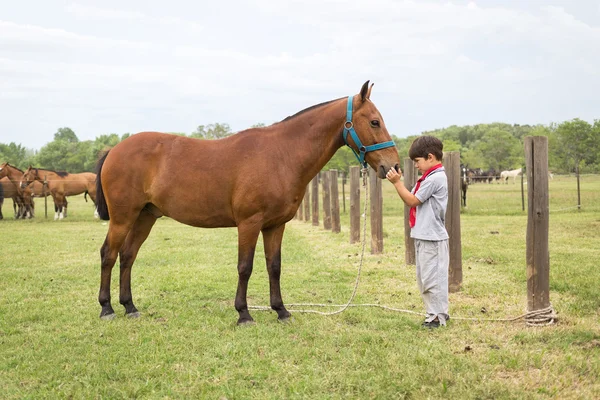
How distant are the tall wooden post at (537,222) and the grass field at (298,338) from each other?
360mm

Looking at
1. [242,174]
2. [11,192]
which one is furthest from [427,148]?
[11,192]

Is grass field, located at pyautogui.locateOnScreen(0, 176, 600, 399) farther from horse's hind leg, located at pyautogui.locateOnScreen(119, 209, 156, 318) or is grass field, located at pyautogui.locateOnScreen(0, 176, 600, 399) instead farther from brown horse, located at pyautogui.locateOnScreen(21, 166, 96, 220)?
brown horse, located at pyautogui.locateOnScreen(21, 166, 96, 220)

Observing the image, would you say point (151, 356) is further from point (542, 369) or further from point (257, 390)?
point (542, 369)

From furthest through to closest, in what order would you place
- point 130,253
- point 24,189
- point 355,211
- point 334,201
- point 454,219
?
point 24,189
point 334,201
point 355,211
point 454,219
point 130,253

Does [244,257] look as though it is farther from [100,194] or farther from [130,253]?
[100,194]

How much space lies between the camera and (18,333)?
500cm

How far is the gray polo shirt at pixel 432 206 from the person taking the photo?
4828 millimetres

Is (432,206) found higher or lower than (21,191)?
lower

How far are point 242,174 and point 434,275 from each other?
226 cm

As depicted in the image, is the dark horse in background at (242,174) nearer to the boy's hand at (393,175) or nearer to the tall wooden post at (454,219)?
the boy's hand at (393,175)

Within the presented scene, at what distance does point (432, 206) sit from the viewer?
4918 mm

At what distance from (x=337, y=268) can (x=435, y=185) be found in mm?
3919

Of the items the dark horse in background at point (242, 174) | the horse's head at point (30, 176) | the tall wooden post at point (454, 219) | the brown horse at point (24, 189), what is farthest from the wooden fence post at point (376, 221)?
the horse's head at point (30, 176)

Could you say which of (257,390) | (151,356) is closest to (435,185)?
(257,390)
